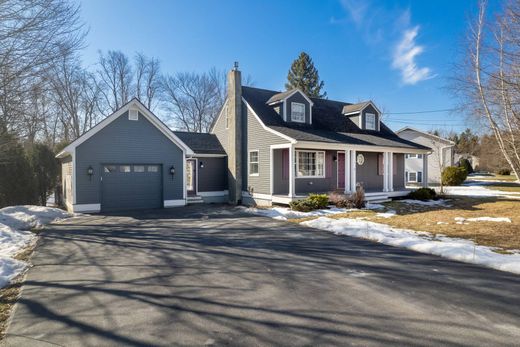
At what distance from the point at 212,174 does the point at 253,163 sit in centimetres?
281

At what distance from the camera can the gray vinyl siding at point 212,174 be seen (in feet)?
59.0

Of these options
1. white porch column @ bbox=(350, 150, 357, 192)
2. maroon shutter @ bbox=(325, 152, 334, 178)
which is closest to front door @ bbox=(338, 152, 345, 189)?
maroon shutter @ bbox=(325, 152, 334, 178)

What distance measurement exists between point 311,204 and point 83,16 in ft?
34.0

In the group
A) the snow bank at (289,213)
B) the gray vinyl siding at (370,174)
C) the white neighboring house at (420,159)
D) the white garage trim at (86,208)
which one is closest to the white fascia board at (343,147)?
the gray vinyl siding at (370,174)

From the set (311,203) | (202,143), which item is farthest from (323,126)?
(202,143)

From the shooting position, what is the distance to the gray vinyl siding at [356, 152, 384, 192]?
62.0ft

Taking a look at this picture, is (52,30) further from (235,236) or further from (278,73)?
(278,73)

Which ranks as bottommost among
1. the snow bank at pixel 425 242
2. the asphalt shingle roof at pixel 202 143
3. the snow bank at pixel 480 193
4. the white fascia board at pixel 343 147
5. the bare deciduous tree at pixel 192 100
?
the snow bank at pixel 425 242

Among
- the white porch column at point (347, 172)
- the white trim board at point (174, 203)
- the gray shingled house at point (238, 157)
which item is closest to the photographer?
the gray shingled house at point (238, 157)

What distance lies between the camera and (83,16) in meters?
8.88

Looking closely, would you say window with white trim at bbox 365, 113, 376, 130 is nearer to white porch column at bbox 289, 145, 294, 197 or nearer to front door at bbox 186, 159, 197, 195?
white porch column at bbox 289, 145, 294, 197

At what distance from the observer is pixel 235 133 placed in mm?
17297

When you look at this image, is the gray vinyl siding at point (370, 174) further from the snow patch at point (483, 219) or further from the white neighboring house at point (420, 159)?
the white neighboring house at point (420, 159)

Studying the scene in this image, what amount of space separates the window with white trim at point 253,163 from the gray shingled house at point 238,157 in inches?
2.2
